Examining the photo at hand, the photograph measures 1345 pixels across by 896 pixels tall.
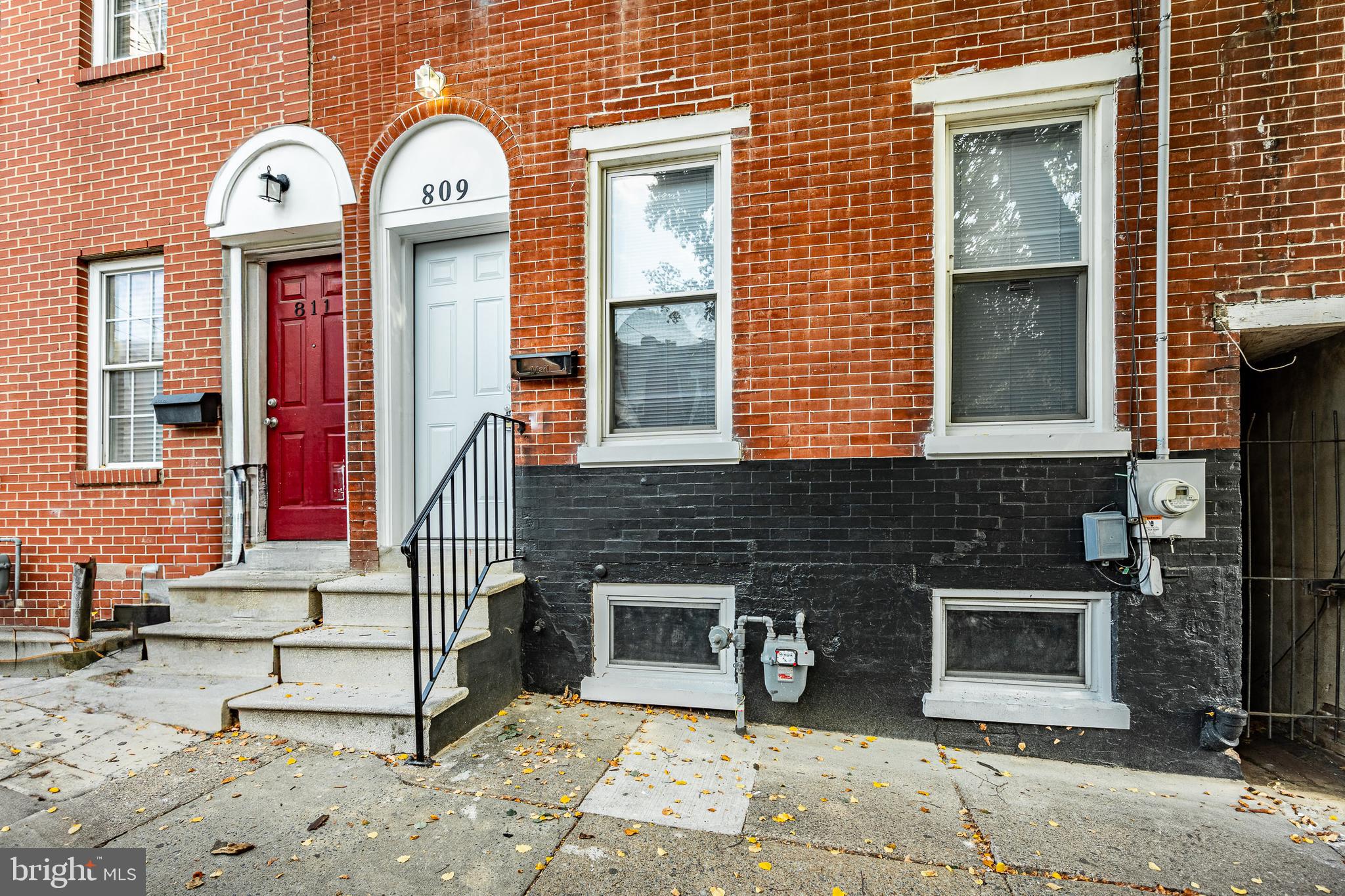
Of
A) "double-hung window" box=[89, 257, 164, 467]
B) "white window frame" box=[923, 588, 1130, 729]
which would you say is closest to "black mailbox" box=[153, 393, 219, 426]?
"double-hung window" box=[89, 257, 164, 467]

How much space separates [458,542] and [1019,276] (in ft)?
13.6

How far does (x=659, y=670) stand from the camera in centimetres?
409

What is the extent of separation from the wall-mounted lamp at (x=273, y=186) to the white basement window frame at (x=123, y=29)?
2.04 metres

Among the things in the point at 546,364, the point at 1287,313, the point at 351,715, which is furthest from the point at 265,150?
the point at 1287,313

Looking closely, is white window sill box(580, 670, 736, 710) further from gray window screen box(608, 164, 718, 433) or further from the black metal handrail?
gray window screen box(608, 164, 718, 433)

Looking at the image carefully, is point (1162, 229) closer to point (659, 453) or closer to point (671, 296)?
point (671, 296)

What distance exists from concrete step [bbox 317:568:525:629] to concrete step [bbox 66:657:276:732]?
1.78ft

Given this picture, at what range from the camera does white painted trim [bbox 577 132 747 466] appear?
4020 mm

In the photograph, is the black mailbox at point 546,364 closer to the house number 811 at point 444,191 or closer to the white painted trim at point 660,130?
the house number 811 at point 444,191

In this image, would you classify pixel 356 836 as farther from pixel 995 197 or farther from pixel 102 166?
pixel 102 166

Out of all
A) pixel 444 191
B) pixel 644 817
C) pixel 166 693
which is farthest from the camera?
pixel 444 191

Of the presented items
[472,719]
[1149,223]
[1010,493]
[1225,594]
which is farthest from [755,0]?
[472,719]

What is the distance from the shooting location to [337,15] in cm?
473

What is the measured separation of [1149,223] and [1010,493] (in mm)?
1684
